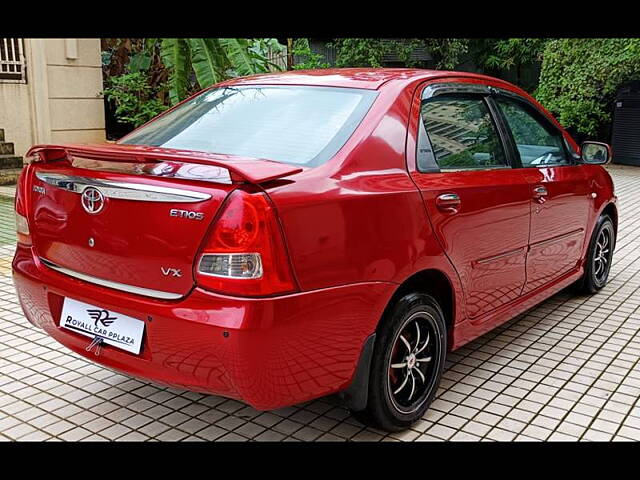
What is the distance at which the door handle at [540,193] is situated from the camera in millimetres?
4047

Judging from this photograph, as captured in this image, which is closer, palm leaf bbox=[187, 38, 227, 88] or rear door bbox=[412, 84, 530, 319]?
rear door bbox=[412, 84, 530, 319]

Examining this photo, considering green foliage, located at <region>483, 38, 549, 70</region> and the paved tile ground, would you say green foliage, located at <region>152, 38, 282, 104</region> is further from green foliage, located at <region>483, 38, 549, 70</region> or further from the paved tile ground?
green foliage, located at <region>483, 38, 549, 70</region>

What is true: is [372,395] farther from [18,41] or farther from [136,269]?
[18,41]

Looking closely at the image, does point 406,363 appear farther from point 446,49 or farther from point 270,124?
point 446,49

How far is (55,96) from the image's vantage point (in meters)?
11.1

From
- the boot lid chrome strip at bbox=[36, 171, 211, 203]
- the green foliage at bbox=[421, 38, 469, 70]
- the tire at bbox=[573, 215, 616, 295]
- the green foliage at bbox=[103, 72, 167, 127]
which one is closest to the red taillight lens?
the boot lid chrome strip at bbox=[36, 171, 211, 203]

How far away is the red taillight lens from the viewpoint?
2400 millimetres

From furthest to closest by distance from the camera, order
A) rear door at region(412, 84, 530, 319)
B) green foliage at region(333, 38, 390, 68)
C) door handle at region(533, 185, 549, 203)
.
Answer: green foliage at region(333, 38, 390, 68) < door handle at region(533, 185, 549, 203) < rear door at region(412, 84, 530, 319)

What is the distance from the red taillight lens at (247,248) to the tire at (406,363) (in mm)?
733

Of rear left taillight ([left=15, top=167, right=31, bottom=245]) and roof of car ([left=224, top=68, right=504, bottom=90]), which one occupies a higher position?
roof of car ([left=224, top=68, right=504, bottom=90])

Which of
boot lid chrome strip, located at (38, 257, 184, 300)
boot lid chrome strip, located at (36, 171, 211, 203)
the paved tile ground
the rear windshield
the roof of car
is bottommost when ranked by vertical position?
the paved tile ground

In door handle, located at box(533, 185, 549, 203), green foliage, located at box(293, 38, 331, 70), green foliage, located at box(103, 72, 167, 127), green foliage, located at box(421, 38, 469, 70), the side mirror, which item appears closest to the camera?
door handle, located at box(533, 185, 549, 203)
